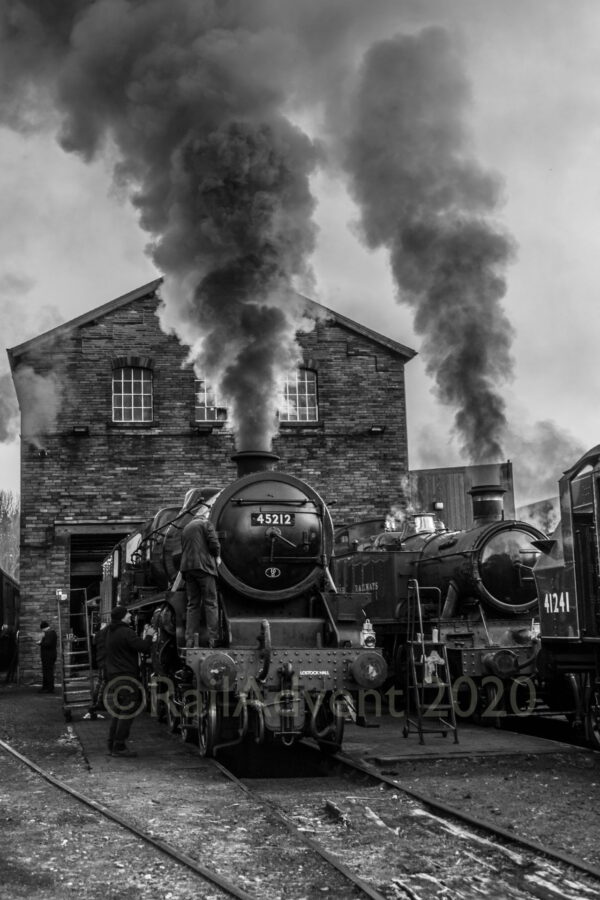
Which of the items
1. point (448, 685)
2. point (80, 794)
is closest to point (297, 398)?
point (448, 685)

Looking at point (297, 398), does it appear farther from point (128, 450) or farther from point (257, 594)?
point (257, 594)

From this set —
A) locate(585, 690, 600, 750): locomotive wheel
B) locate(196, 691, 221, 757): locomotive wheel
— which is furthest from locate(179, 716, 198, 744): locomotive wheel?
locate(585, 690, 600, 750): locomotive wheel

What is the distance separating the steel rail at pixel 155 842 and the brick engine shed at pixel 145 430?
11547mm

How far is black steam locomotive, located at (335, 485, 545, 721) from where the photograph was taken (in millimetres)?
11727

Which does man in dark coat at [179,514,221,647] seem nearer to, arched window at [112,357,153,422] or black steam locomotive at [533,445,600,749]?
black steam locomotive at [533,445,600,749]

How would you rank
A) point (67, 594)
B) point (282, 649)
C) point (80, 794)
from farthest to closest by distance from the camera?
1. point (67, 594)
2. point (282, 649)
3. point (80, 794)

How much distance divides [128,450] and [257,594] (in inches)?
438

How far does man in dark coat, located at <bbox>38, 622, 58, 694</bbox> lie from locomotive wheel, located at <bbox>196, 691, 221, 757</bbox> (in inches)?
376

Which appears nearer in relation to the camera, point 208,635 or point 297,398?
point 208,635

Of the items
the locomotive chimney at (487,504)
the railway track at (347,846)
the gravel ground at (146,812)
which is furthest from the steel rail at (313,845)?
the locomotive chimney at (487,504)

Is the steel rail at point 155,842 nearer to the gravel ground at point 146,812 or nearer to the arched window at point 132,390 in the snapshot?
the gravel ground at point 146,812

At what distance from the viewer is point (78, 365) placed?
20438 mm

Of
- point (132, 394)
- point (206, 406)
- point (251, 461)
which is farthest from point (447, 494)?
point (251, 461)

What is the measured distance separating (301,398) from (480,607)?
9.54m
